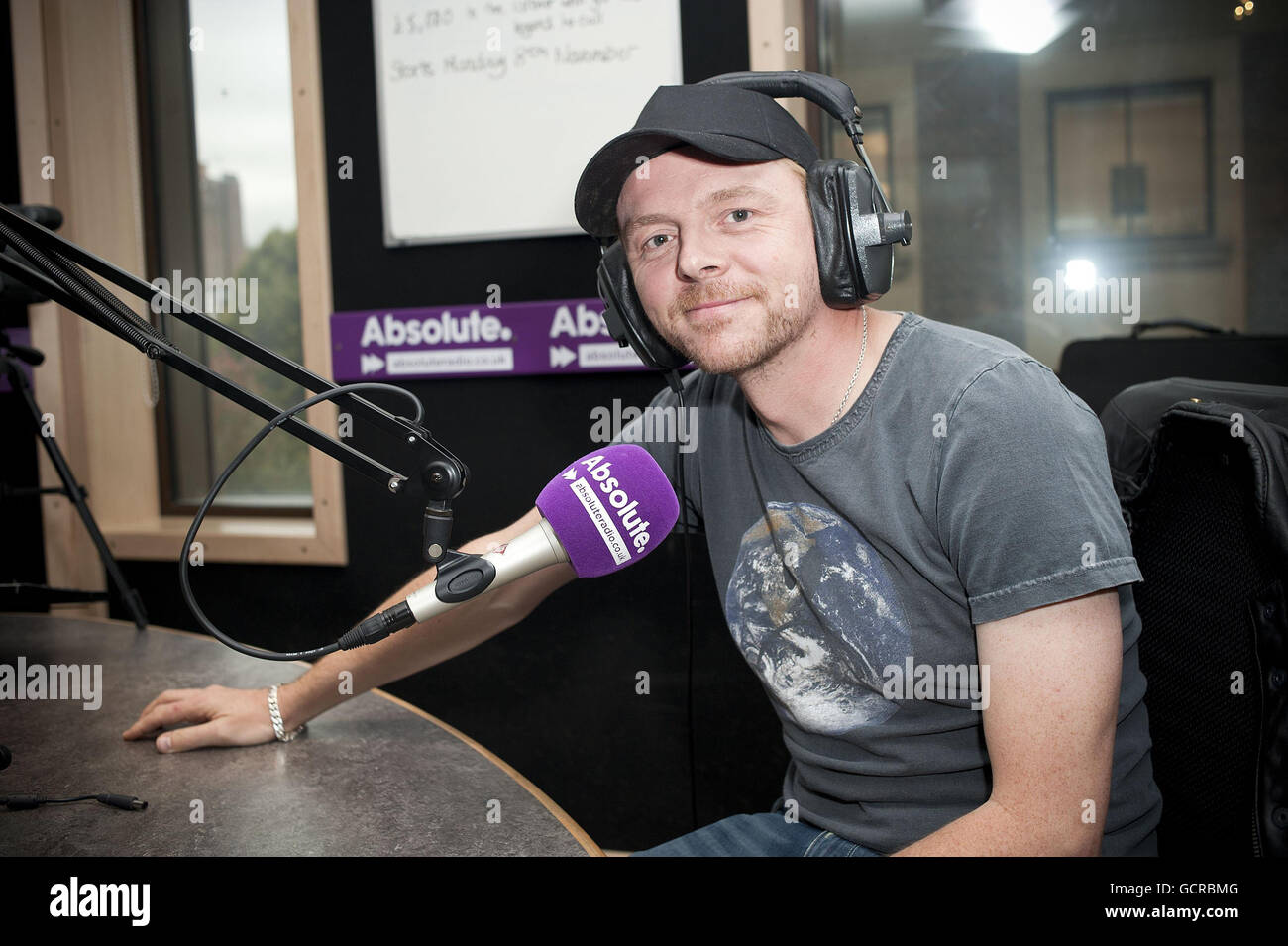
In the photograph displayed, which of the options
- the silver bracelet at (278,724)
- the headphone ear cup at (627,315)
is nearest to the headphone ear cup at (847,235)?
the headphone ear cup at (627,315)

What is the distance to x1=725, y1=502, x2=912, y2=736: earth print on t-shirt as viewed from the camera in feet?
3.12

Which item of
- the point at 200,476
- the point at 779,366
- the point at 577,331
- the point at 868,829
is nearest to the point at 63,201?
the point at 200,476

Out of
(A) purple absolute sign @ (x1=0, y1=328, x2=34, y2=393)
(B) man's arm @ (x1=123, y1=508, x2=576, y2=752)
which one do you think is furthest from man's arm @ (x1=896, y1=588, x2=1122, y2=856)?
(A) purple absolute sign @ (x1=0, y1=328, x2=34, y2=393)

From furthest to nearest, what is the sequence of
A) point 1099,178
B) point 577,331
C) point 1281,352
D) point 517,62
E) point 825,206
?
point 1099,178, point 577,331, point 1281,352, point 517,62, point 825,206

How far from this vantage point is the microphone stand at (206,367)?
0.71 metres

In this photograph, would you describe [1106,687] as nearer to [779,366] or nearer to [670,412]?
[779,366]

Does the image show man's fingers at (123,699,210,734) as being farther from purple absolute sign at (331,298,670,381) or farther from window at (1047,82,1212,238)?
window at (1047,82,1212,238)

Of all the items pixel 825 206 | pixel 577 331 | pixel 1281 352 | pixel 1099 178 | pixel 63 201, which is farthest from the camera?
pixel 1099 178

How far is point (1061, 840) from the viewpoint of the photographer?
2.49 feet

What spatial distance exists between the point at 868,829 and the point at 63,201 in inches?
49.7

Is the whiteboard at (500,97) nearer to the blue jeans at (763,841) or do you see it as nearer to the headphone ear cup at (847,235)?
the headphone ear cup at (847,235)

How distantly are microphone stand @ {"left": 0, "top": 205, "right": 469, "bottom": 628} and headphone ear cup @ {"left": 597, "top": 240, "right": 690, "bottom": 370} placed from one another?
1.28 ft

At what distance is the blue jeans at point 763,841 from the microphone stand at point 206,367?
0.46 m
